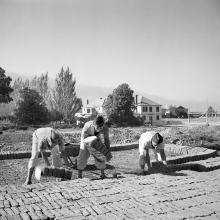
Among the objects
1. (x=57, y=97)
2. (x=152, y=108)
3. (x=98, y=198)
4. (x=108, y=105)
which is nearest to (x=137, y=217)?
(x=98, y=198)

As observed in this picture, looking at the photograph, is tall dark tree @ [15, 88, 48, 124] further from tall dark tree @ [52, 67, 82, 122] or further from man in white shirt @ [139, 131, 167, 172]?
man in white shirt @ [139, 131, 167, 172]

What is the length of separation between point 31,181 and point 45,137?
0.92 metres

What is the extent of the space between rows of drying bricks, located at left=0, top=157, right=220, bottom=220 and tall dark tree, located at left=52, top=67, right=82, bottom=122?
3525cm

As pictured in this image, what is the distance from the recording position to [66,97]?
4294 centimetres

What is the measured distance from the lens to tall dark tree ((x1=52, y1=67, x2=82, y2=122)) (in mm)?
41594

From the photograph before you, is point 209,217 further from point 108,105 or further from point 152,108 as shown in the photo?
point 152,108

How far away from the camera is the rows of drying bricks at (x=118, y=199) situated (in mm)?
3756

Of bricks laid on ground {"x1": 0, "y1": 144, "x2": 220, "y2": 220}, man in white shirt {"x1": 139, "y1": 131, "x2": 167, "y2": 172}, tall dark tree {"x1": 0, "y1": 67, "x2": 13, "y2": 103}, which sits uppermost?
tall dark tree {"x1": 0, "y1": 67, "x2": 13, "y2": 103}

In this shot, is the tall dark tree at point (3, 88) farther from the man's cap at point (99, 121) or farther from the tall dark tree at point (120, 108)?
the man's cap at point (99, 121)

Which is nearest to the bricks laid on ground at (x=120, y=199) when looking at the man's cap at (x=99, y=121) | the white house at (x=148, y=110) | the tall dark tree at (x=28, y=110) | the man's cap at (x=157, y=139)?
the man's cap at (x=157, y=139)

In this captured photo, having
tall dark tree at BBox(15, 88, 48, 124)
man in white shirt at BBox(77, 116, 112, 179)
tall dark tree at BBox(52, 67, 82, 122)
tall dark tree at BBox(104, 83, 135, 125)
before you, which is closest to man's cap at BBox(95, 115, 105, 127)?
man in white shirt at BBox(77, 116, 112, 179)

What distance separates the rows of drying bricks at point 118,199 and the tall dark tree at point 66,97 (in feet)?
116

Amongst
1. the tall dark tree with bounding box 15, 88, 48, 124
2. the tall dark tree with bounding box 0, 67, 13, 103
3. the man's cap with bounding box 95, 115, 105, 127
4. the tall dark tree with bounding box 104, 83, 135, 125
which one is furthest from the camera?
the tall dark tree with bounding box 104, 83, 135, 125

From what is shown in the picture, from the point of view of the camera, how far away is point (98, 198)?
4367 millimetres
